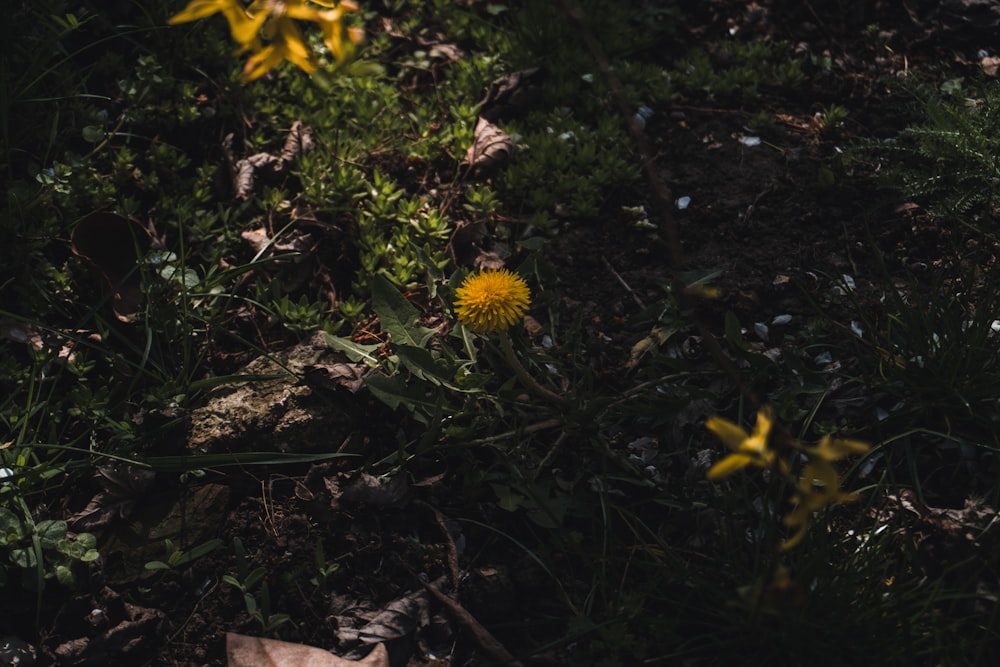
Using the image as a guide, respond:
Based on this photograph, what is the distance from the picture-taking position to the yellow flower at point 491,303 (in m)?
2.04

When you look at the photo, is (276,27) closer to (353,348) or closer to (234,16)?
(234,16)

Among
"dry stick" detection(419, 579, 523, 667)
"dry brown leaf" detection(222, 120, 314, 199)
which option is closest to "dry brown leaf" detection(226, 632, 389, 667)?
"dry stick" detection(419, 579, 523, 667)

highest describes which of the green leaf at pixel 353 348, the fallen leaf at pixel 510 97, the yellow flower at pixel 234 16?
the yellow flower at pixel 234 16

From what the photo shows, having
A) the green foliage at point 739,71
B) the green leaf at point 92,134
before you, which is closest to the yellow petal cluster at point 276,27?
the green leaf at point 92,134

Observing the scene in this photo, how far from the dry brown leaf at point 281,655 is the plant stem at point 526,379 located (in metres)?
0.73

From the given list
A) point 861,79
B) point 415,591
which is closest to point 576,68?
point 861,79

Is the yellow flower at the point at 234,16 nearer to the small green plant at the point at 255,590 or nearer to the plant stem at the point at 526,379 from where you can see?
the plant stem at the point at 526,379

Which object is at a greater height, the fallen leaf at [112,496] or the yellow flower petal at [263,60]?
the yellow flower petal at [263,60]

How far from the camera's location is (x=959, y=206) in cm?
246

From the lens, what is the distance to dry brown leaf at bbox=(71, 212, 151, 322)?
249 cm

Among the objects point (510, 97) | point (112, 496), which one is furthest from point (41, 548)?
point (510, 97)

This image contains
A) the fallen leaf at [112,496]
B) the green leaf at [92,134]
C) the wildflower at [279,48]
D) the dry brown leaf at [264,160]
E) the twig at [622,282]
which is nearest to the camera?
the wildflower at [279,48]

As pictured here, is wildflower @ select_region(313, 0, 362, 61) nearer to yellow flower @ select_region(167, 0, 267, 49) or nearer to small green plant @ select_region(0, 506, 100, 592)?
yellow flower @ select_region(167, 0, 267, 49)

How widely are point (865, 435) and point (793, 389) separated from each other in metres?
0.23
